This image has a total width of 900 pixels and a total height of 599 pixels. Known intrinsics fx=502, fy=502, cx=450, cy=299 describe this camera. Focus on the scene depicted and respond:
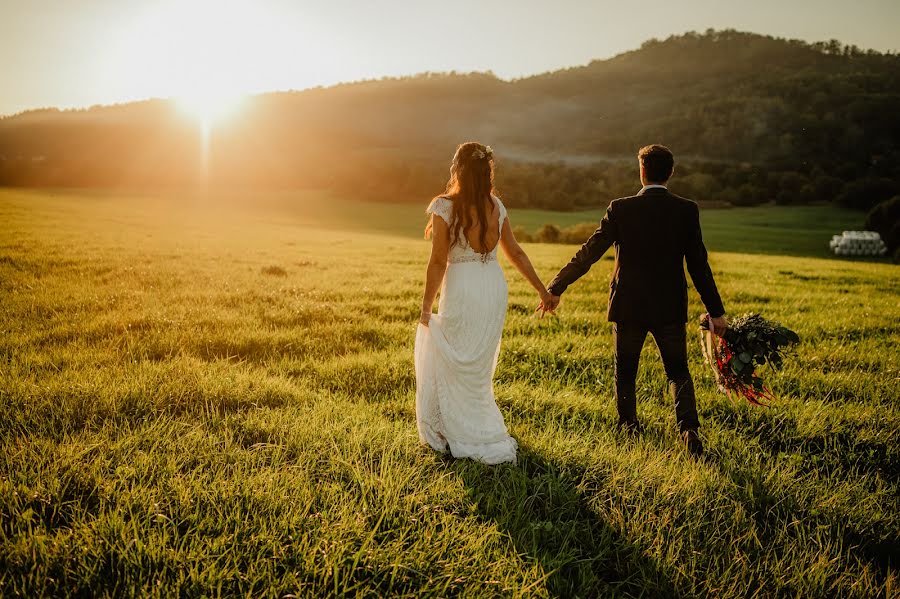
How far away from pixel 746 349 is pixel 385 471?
357cm

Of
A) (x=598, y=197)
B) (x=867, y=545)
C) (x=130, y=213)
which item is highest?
(x=598, y=197)

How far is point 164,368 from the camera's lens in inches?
239

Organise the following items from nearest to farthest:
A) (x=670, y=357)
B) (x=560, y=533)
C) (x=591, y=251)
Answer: (x=560, y=533)
(x=670, y=357)
(x=591, y=251)

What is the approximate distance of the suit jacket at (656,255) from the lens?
4.67 meters

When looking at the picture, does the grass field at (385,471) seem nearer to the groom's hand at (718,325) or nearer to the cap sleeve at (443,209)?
the groom's hand at (718,325)

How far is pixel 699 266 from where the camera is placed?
187 inches

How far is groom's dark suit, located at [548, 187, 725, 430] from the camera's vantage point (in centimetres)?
468

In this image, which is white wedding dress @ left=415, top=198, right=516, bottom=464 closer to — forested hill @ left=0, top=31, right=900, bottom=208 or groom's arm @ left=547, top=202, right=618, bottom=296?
groom's arm @ left=547, top=202, right=618, bottom=296

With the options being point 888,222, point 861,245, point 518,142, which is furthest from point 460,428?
point 518,142

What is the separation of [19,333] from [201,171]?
7352 cm

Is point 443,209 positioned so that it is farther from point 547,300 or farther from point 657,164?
point 657,164

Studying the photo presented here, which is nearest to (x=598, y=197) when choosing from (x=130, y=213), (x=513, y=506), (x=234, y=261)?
(x=130, y=213)

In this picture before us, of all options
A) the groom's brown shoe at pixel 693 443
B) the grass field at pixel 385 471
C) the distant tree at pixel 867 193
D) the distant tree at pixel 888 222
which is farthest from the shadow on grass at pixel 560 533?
the distant tree at pixel 867 193

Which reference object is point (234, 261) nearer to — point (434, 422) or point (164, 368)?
point (164, 368)
